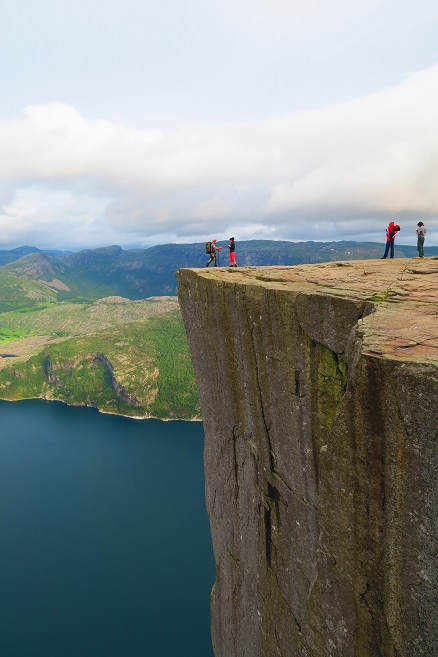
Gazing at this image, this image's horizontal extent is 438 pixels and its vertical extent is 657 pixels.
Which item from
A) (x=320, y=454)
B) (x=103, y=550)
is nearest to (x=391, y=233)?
(x=320, y=454)

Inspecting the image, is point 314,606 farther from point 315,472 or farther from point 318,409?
point 318,409

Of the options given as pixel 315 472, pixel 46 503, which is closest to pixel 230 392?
pixel 315 472

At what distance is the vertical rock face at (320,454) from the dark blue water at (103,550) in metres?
50.2

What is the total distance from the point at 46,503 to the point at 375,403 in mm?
100831

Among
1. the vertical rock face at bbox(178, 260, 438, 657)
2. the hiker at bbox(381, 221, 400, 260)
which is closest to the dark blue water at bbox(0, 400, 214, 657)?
the vertical rock face at bbox(178, 260, 438, 657)

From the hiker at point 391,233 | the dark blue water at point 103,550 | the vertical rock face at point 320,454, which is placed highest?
the hiker at point 391,233

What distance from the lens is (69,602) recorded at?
200ft

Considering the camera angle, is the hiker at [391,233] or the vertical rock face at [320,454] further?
the hiker at [391,233]

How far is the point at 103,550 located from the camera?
72.6 metres

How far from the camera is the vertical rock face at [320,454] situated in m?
5.98

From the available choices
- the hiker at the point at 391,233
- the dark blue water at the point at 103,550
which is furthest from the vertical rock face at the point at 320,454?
the dark blue water at the point at 103,550

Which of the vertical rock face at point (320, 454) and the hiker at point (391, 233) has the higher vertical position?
the hiker at point (391, 233)

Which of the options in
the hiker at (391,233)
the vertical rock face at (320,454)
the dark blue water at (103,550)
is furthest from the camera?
the dark blue water at (103,550)

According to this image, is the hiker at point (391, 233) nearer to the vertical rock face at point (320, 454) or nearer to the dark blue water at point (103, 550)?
the vertical rock face at point (320, 454)
